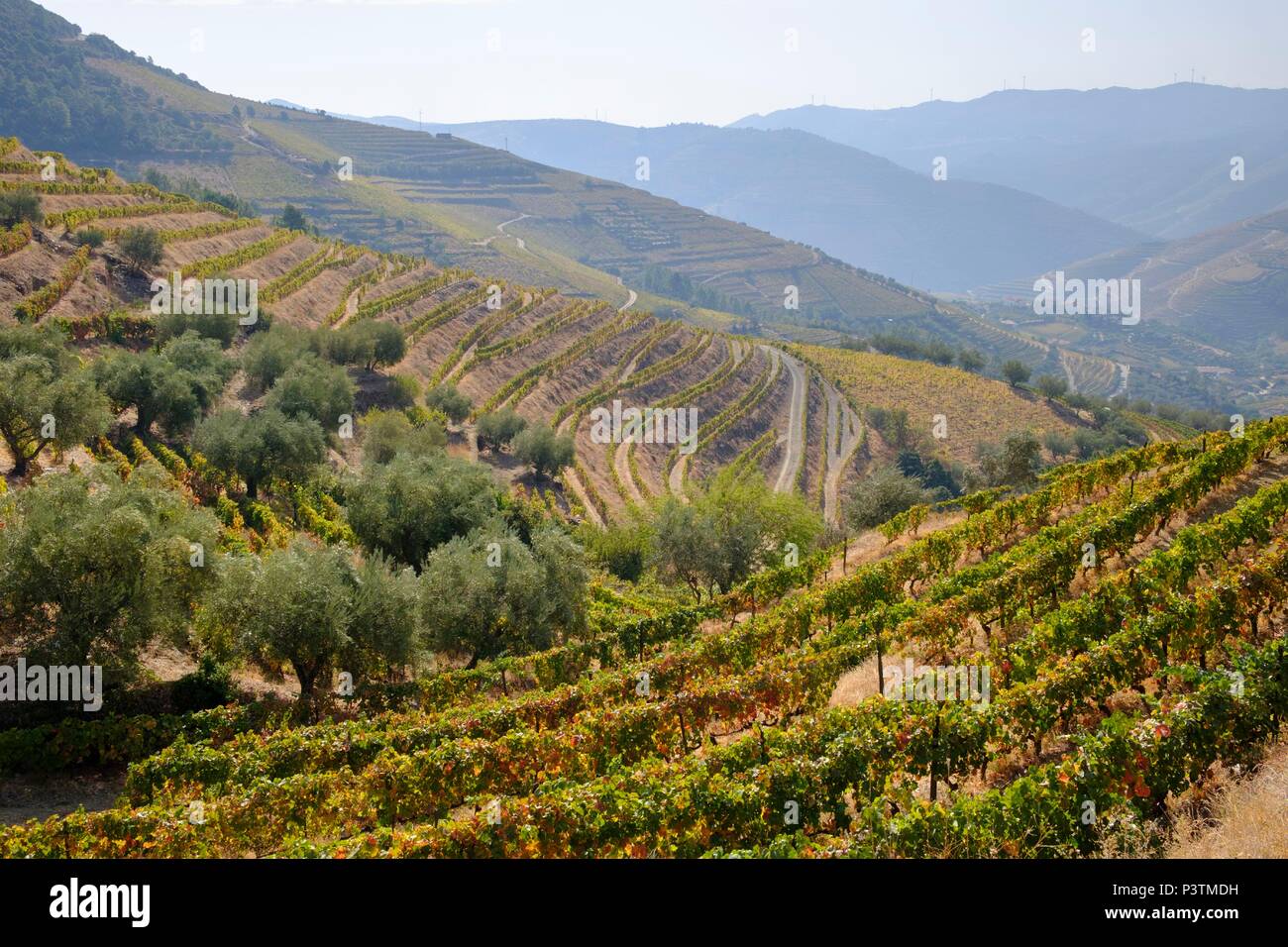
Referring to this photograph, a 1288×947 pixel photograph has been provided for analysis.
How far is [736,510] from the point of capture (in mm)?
45438

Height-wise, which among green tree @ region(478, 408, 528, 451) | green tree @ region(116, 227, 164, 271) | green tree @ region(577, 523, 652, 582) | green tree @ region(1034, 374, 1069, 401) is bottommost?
green tree @ region(577, 523, 652, 582)

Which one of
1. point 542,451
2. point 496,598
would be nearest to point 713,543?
point 496,598

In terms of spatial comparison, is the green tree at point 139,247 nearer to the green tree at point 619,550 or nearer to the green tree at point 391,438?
the green tree at point 391,438

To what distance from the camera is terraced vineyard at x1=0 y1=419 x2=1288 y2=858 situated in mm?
13680

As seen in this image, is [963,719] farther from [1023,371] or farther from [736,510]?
[1023,371]

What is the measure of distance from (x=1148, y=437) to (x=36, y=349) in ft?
427

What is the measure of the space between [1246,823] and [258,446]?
4371 cm

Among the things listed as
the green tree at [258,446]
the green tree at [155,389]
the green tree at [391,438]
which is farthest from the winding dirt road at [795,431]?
the green tree at [155,389]

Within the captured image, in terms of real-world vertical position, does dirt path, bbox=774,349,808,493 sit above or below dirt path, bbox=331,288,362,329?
below

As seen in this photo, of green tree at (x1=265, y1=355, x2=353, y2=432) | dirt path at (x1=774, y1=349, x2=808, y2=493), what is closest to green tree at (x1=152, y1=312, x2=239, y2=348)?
green tree at (x1=265, y1=355, x2=353, y2=432)

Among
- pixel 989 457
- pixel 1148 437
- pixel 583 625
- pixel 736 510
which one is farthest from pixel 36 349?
pixel 1148 437

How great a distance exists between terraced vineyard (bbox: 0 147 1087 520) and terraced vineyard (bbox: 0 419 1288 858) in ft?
145

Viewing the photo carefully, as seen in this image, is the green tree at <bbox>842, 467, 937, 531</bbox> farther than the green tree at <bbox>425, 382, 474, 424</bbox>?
No

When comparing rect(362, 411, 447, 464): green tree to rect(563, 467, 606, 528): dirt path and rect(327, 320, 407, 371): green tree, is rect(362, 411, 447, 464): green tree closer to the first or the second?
rect(327, 320, 407, 371): green tree
